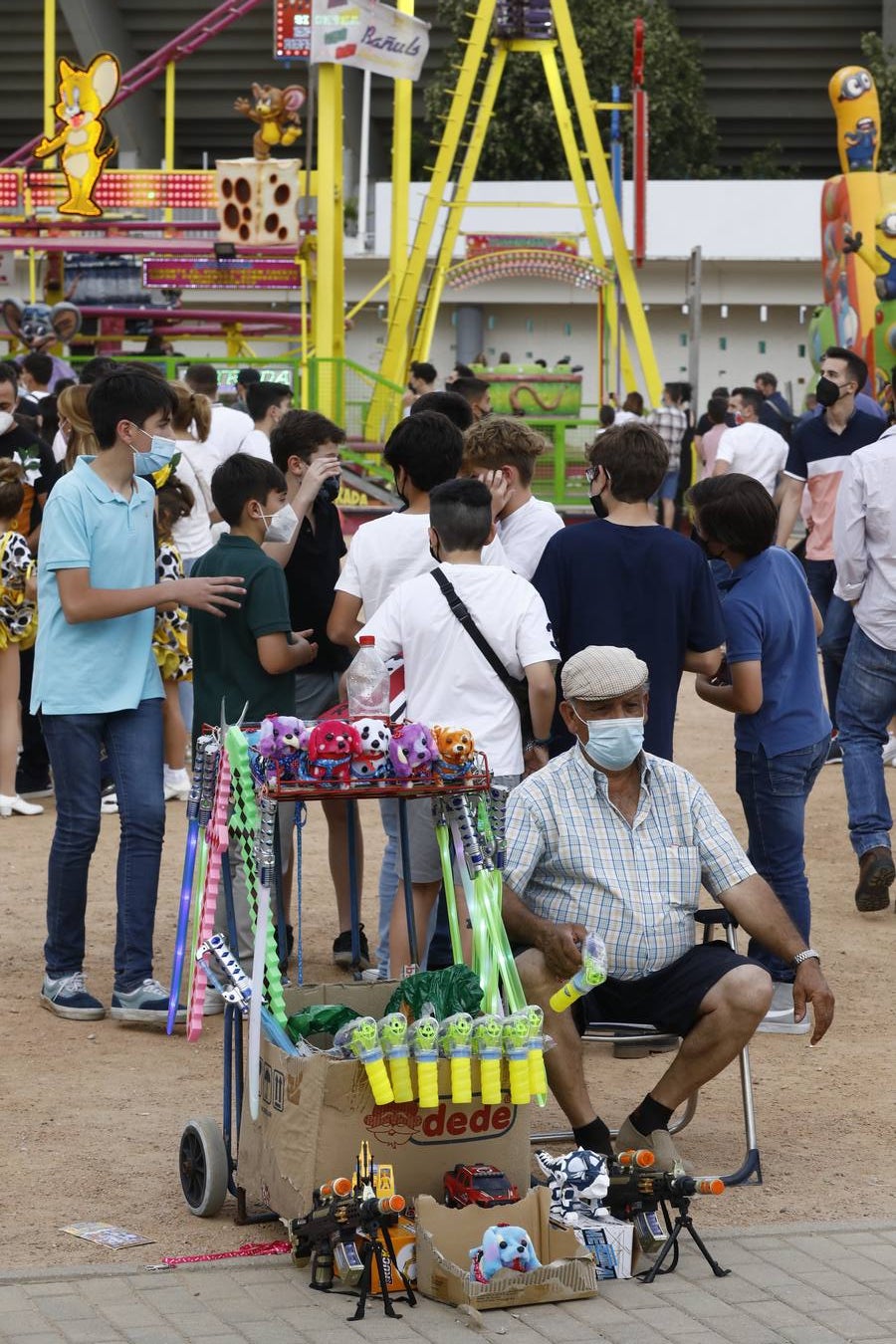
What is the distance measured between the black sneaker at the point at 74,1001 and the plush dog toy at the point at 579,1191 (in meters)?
2.27

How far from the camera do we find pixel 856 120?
18.9 metres

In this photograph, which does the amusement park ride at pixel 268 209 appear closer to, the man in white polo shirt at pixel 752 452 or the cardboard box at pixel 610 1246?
the man in white polo shirt at pixel 752 452

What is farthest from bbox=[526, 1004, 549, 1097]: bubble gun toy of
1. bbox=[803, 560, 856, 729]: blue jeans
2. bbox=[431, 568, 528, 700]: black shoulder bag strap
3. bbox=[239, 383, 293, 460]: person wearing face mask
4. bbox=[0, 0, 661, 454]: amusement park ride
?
bbox=[0, 0, 661, 454]: amusement park ride

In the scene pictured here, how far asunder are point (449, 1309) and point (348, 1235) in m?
0.24

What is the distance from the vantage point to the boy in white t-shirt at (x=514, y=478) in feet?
19.8

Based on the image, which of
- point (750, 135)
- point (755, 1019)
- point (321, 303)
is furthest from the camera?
point (750, 135)

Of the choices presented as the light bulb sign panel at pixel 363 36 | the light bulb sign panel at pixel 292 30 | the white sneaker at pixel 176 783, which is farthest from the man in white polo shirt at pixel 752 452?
the light bulb sign panel at pixel 292 30

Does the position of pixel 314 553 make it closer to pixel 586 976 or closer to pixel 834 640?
pixel 586 976

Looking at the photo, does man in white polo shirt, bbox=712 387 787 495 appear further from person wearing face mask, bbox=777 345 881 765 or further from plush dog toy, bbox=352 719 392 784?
plush dog toy, bbox=352 719 392 784

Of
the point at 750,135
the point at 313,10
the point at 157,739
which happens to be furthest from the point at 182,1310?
the point at 750,135

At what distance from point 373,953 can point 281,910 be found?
2.09 meters

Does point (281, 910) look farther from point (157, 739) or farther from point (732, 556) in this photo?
point (732, 556)

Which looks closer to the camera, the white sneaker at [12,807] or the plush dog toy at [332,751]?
the plush dog toy at [332,751]

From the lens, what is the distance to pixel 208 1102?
17.0 ft
